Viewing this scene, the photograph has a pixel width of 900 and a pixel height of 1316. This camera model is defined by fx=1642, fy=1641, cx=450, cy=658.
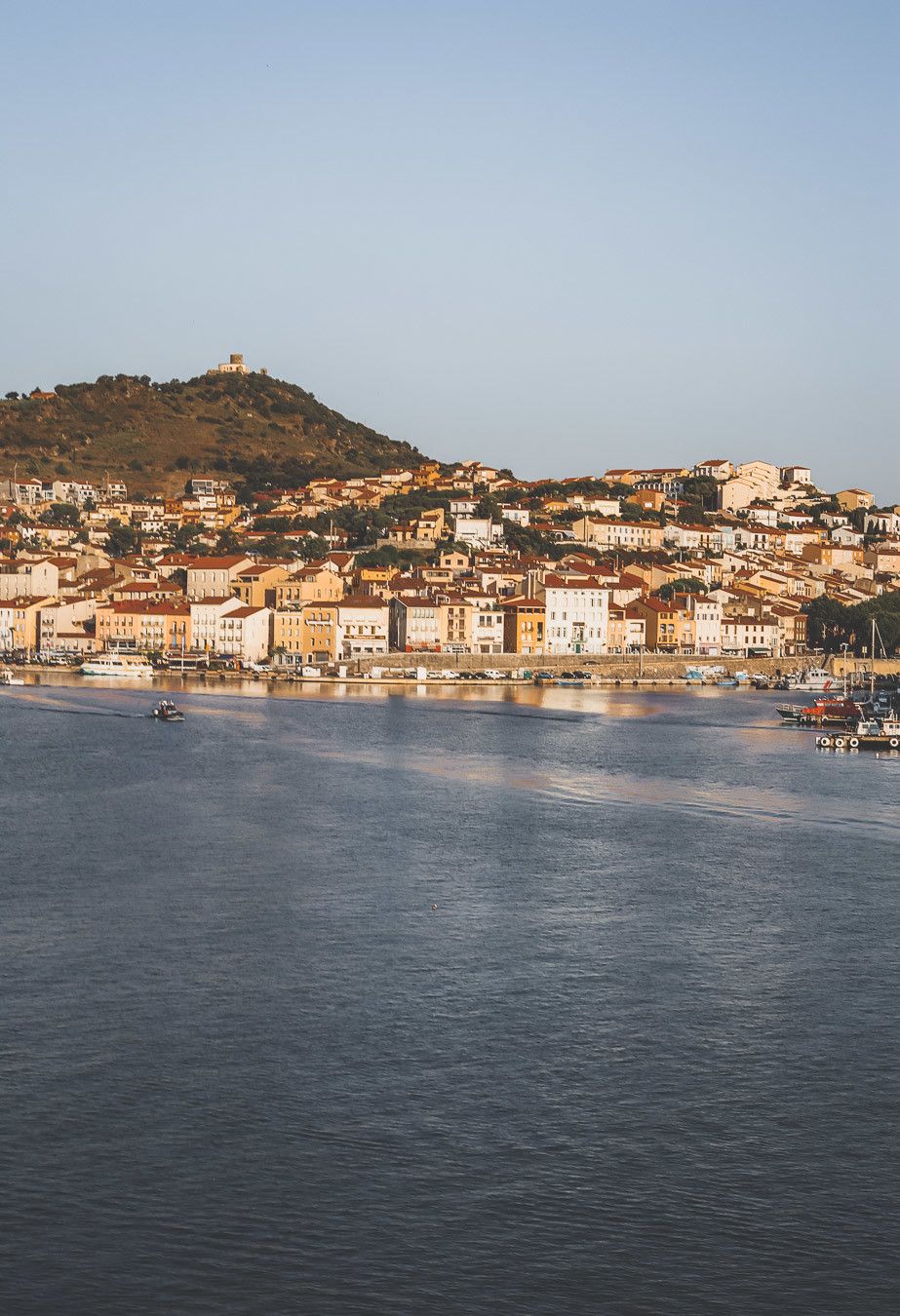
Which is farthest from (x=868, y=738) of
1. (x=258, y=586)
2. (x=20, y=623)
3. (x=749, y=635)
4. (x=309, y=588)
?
(x=20, y=623)

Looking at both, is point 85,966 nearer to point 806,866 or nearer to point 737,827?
point 806,866

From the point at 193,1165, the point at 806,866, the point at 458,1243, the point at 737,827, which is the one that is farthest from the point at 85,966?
the point at 737,827

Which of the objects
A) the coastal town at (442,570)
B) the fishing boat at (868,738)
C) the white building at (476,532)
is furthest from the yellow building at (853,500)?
the fishing boat at (868,738)

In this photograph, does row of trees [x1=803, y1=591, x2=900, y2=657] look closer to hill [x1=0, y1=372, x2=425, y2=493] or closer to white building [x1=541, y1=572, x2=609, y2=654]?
white building [x1=541, y1=572, x2=609, y2=654]

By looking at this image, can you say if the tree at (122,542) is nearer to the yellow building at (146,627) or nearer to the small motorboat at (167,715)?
the yellow building at (146,627)

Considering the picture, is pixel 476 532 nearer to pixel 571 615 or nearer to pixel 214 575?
pixel 571 615

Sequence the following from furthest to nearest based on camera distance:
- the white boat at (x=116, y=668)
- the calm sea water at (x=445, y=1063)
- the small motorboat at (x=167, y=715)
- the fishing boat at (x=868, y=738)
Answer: the white boat at (x=116, y=668)
the small motorboat at (x=167, y=715)
the fishing boat at (x=868, y=738)
the calm sea water at (x=445, y=1063)
